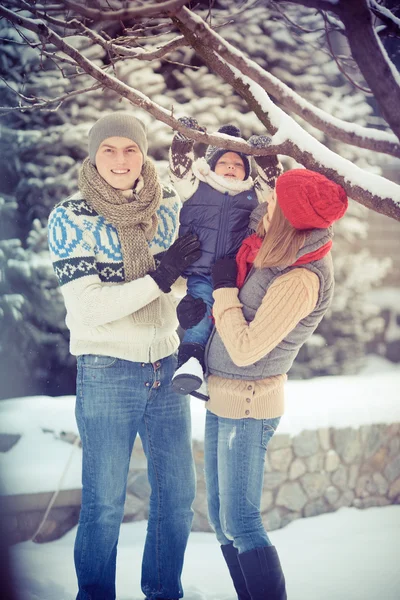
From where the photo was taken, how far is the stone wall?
3.44 metres

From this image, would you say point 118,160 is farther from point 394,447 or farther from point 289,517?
point 394,447

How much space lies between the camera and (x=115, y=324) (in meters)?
2.20

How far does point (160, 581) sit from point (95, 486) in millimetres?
508

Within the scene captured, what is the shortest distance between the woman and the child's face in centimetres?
36

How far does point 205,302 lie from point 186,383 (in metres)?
0.36

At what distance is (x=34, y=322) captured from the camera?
15.1ft

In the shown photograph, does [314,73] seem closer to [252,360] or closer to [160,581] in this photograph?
[252,360]

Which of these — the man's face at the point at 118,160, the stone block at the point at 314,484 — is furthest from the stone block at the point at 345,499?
the man's face at the point at 118,160

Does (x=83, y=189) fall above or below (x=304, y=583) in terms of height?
above

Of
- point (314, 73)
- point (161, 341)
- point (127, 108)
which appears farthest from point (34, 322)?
point (314, 73)

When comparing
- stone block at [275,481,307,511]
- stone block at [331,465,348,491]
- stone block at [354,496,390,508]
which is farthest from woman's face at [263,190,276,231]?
stone block at [354,496,390,508]

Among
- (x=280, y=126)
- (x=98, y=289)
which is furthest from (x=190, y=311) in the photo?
(x=280, y=126)

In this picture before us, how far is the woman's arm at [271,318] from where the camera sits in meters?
1.88

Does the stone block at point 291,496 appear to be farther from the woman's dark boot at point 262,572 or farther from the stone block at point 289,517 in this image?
the woman's dark boot at point 262,572
